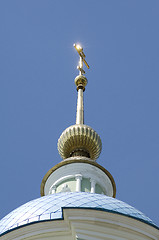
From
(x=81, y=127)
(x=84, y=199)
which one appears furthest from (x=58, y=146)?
(x=84, y=199)

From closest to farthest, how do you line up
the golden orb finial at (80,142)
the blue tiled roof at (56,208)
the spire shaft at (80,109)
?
the blue tiled roof at (56,208)
the golden orb finial at (80,142)
the spire shaft at (80,109)

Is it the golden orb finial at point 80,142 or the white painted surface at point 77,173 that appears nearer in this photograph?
the white painted surface at point 77,173

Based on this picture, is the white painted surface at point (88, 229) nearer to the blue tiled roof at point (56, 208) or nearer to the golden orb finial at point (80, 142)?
the blue tiled roof at point (56, 208)

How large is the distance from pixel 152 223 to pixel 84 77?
8.34m

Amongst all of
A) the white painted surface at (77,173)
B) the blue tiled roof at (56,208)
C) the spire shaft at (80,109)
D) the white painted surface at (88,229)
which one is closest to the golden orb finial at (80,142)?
the white painted surface at (77,173)

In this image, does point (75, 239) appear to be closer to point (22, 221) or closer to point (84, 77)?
point (22, 221)

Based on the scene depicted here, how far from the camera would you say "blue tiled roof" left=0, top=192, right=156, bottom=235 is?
9781 millimetres

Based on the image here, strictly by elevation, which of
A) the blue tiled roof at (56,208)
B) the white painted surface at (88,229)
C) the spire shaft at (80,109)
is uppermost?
the spire shaft at (80,109)

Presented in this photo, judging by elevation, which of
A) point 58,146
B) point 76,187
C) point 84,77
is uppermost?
point 84,77

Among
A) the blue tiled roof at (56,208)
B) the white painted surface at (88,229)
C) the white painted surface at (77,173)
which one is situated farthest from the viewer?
the white painted surface at (77,173)

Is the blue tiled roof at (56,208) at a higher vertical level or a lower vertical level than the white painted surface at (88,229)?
higher

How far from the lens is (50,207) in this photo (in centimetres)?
1005

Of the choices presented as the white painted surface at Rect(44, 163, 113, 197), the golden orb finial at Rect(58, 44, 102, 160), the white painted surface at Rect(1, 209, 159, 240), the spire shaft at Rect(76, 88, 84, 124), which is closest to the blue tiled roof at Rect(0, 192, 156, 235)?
the white painted surface at Rect(1, 209, 159, 240)

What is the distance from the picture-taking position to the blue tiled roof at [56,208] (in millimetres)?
9781
